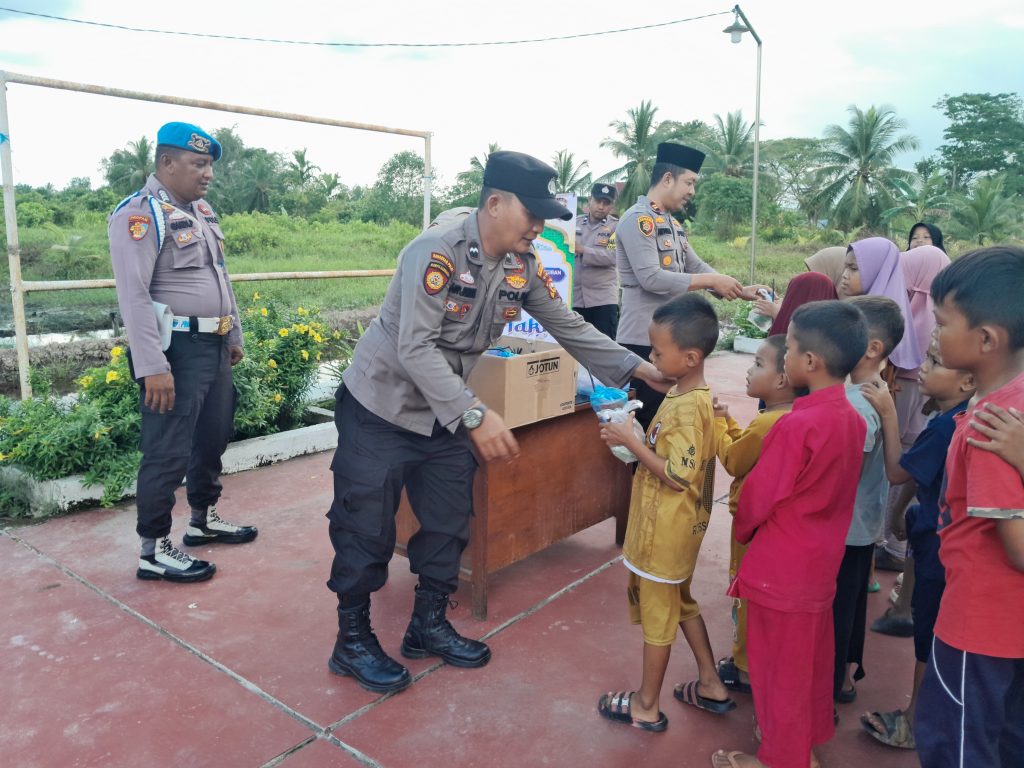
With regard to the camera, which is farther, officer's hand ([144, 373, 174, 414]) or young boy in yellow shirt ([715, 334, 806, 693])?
officer's hand ([144, 373, 174, 414])

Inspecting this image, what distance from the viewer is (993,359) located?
155cm

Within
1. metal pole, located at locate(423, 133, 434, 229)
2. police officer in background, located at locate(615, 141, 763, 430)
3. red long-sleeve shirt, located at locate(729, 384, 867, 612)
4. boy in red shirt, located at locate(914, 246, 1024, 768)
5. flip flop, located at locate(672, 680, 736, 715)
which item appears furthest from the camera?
metal pole, located at locate(423, 133, 434, 229)

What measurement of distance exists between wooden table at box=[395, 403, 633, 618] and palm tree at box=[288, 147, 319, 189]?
14.2 feet

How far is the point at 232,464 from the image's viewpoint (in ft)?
15.0

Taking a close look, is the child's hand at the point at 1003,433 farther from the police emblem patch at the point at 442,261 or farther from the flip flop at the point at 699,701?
the police emblem patch at the point at 442,261

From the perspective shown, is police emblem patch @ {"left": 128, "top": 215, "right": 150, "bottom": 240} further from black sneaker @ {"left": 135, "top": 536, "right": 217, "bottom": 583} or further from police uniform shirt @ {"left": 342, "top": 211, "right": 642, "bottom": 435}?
black sneaker @ {"left": 135, "top": 536, "right": 217, "bottom": 583}

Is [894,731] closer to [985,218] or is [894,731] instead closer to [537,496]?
[537,496]

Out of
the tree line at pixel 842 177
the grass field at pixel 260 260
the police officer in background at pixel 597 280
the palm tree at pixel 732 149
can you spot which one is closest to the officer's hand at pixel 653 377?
the police officer in background at pixel 597 280

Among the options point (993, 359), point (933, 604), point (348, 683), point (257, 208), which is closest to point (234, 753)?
point (348, 683)

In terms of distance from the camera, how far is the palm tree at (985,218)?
27.4 metres

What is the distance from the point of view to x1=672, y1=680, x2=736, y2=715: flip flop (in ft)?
7.89

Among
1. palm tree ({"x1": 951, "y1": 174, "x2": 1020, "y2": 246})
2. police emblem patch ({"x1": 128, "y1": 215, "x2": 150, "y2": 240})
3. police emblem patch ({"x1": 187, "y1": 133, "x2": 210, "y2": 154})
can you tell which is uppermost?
palm tree ({"x1": 951, "y1": 174, "x2": 1020, "y2": 246})

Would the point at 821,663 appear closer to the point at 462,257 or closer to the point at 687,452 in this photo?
the point at 687,452

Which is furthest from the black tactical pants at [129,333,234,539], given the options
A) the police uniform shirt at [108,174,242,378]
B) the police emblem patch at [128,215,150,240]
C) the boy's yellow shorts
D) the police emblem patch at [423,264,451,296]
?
the boy's yellow shorts
